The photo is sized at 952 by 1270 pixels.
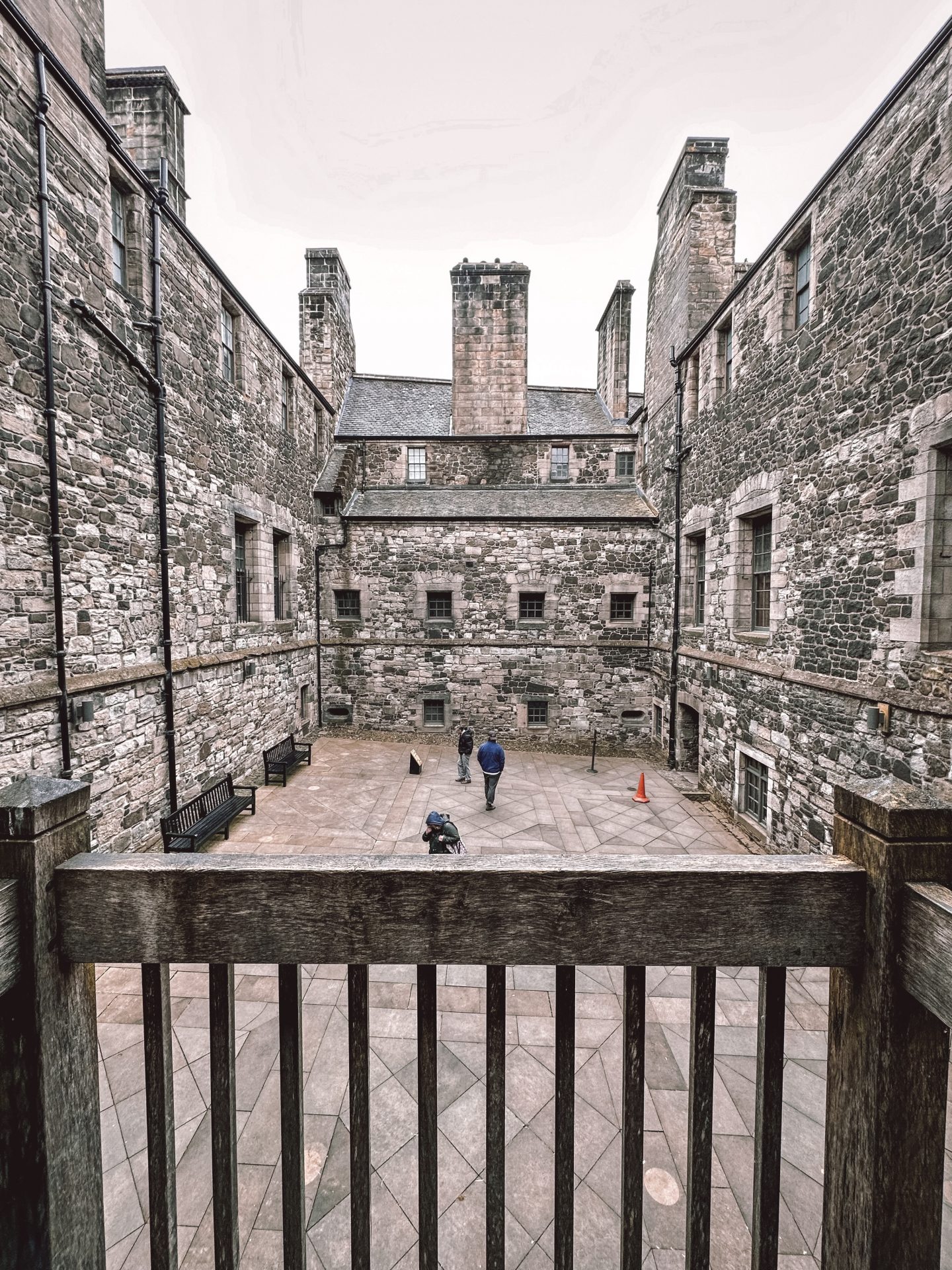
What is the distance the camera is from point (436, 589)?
14.1m

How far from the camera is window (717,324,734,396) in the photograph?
30.8 feet

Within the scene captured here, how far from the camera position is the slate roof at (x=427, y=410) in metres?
16.4

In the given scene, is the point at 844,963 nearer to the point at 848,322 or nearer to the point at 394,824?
the point at 394,824

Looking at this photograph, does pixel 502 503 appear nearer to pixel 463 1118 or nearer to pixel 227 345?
pixel 227 345

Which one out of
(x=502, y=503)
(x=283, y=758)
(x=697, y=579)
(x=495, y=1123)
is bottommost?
(x=283, y=758)

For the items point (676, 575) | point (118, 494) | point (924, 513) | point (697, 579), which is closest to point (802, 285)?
point (924, 513)

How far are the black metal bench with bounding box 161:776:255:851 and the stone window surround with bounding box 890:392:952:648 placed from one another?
8.92m

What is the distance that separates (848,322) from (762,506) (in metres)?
2.67

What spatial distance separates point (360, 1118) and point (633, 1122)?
77 centimetres

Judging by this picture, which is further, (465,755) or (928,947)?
(465,755)

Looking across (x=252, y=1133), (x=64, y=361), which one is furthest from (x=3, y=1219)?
(x=64, y=361)

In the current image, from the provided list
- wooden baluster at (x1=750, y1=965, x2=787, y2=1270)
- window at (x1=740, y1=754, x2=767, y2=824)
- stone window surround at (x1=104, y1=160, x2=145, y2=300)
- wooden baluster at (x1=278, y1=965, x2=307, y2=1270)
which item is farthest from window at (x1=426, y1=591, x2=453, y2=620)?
wooden baluster at (x1=750, y1=965, x2=787, y2=1270)

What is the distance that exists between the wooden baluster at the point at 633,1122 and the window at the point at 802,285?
9.27 metres

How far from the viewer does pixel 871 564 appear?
6094 millimetres
